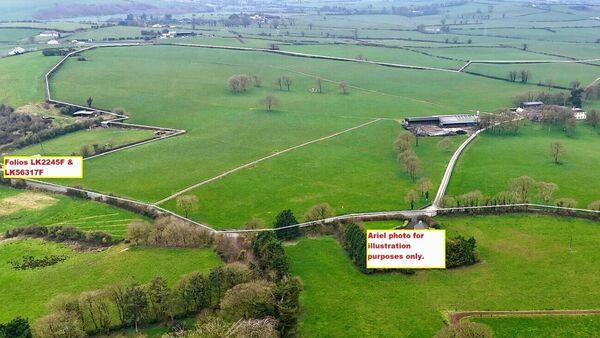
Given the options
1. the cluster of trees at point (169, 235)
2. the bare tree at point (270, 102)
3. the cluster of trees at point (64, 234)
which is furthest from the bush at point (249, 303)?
the bare tree at point (270, 102)

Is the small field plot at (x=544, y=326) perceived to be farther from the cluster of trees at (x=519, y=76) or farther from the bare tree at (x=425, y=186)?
the cluster of trees at (x=519, y=76)

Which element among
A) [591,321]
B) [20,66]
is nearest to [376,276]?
[591,321]

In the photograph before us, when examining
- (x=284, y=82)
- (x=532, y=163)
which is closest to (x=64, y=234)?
(x=532, y=163)

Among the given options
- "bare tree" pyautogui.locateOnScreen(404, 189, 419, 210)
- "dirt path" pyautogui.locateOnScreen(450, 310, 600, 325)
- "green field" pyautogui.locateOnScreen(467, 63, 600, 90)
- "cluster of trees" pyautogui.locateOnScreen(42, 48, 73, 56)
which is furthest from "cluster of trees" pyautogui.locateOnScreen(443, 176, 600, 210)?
"cluster of trees" pyautogui.locateOnScreen(42, 48, 73, 56)

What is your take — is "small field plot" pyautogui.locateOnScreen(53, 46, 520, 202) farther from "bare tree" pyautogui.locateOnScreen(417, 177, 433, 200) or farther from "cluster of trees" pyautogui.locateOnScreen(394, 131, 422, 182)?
"bare tree" pyautogui.locateOnScreen(417, 177, 433, 200)

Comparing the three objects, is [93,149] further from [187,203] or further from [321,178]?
[321,178]

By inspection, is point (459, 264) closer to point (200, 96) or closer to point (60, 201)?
point (60, 201)
